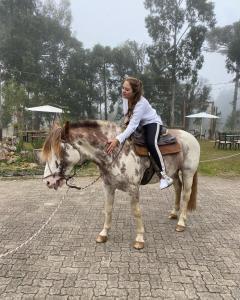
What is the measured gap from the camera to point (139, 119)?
4219mm

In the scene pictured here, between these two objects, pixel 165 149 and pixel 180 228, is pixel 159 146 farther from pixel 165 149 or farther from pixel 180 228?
pixel 180 228

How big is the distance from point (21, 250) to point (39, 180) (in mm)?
4798

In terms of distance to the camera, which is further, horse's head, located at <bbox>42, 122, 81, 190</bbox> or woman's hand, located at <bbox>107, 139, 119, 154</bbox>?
woman's hand, located at <bbox>107, 139, 119, 154</bbox>

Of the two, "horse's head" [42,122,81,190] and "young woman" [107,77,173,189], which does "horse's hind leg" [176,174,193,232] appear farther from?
"horse's head" [42,122,81,190]

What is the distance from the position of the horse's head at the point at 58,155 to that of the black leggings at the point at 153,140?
3.12 feet

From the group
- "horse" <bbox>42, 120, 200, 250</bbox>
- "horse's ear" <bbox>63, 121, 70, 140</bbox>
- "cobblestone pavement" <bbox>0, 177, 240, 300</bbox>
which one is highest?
"horse's ear" <bbox>63, 121, 70, 140</bbox>

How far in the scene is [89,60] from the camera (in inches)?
1526

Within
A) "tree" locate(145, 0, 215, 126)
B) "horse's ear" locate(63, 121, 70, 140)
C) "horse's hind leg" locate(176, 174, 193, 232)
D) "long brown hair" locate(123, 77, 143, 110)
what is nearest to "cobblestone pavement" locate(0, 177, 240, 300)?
"horse's hind leg" locate(176, 174, 193, 232)

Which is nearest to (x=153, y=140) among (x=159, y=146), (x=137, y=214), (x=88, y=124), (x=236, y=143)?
(x=159, y=146)

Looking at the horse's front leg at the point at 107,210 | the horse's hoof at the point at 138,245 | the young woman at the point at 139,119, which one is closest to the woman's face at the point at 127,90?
the young woman at the point at 139,119

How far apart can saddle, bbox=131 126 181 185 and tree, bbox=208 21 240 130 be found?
32.8 metres

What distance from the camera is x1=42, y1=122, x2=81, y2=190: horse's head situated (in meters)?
3.98

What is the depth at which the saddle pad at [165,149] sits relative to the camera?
14.3 feet

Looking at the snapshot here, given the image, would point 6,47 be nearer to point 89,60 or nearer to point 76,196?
point 89,60
